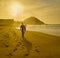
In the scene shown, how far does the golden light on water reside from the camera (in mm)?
1908

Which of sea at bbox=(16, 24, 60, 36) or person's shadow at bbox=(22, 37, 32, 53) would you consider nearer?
person's shadow at bbox=(22, 37, 32, 53)

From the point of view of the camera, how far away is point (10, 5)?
191 cm

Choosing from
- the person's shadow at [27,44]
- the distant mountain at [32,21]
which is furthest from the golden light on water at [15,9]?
the person's shadow at [27,44]

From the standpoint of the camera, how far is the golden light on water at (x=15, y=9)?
75.1 inches

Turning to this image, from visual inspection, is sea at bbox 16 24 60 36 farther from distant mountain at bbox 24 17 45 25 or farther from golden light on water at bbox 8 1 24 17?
golden light on water at bbox 8 1 24 17

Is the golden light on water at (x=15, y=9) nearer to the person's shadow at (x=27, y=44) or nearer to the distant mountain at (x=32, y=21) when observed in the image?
the distant mountain at (x=32, y=21)

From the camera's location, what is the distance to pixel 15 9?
1921 mm

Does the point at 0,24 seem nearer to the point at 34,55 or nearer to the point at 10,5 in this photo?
the point at 10,5

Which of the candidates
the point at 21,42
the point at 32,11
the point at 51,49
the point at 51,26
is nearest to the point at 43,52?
the point at 51,49

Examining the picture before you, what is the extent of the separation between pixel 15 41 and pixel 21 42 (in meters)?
0.06

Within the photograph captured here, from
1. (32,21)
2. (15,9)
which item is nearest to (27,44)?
(32,21)

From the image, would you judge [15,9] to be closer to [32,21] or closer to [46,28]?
[32,21]

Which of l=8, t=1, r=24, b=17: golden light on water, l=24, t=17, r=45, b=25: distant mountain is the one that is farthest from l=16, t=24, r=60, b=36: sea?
l=8, t=1, r=24, b=17: golden light on water

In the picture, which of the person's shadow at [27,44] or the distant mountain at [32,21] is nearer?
the person's shadow at [27,44]
